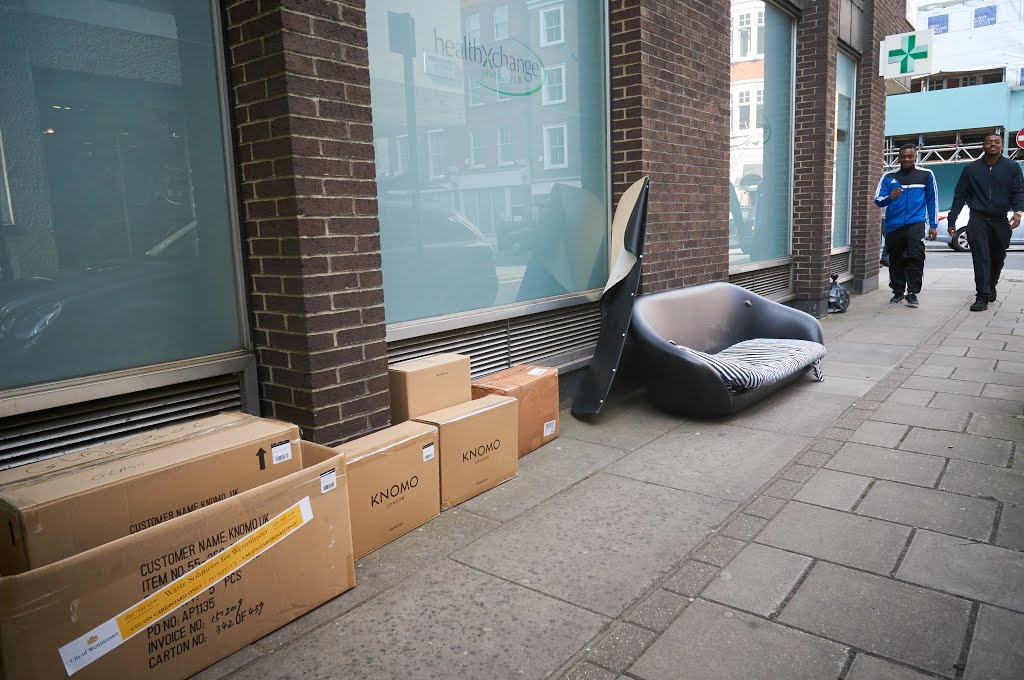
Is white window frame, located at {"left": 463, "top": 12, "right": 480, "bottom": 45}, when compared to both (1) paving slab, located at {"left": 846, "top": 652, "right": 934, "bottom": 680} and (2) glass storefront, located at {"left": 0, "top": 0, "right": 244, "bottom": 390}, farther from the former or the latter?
(1) paving slab, located at {"left": 846, "top": 652, "right": 934, "bottom": 680}

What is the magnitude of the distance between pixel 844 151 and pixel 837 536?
9.89m

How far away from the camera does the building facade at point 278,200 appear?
116 inches

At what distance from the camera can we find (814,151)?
964 cm

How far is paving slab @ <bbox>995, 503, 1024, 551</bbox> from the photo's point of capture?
3.07m

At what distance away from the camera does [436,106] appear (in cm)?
444

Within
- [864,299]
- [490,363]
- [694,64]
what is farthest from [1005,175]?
[490,363]

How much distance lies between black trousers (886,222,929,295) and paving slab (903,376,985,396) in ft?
15.6

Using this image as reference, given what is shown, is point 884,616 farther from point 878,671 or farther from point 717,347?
point 717,347

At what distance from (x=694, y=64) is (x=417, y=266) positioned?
11.6 feet

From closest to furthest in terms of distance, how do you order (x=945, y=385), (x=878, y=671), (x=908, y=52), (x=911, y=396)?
(x=878, y=671) → (x=911, y=396) → (x=945, y=385) → (x=908, y=52)

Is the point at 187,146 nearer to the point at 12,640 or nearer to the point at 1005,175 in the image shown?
the point at 12,640

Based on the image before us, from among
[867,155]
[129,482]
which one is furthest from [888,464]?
[867,155]

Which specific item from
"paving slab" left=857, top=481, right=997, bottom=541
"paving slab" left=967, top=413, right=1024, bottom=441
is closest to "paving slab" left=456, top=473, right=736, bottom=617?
"paving slab" left=857, top=481, right=997, bottom=541

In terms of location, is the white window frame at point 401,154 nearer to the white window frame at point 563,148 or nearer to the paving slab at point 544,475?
the white window frame at point 563,148
